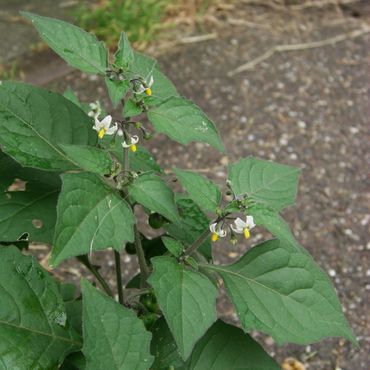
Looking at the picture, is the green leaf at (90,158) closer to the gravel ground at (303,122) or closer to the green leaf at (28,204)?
A: the green leaf at (28,204)

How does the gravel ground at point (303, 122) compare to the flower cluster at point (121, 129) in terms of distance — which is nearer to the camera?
the flower cluster at point (121, 129)

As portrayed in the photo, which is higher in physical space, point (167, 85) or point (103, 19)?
point (167, 85)

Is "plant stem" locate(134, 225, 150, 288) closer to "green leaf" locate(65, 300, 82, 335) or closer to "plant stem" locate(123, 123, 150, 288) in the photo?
"plant stem" locate(123, 123, 150, 288)

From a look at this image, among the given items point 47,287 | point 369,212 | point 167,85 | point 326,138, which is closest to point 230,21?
point 326,138

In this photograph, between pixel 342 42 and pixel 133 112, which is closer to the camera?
pixel 133 112

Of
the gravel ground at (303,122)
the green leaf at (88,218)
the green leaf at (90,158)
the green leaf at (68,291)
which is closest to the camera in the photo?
the green leaf at (88,218)

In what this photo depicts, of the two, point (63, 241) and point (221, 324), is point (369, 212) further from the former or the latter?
point (63, 241)

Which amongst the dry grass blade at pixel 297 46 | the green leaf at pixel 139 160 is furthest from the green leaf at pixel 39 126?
the dry grass blade at pixel 297 46
